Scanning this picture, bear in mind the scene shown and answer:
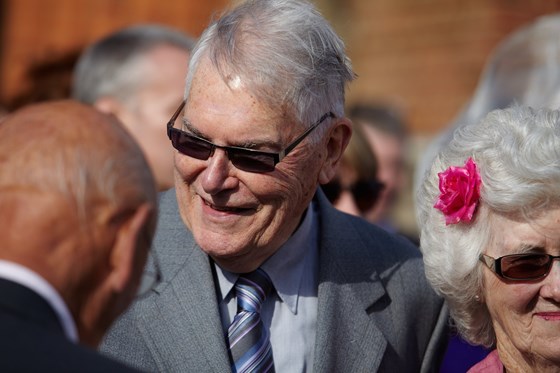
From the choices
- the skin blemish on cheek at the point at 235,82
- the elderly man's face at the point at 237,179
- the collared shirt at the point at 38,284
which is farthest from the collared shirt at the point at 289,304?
the collared shirt at the point at 38,284

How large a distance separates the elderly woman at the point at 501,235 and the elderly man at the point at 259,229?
1.06ft

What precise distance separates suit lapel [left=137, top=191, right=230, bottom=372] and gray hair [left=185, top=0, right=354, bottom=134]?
0.61 metres

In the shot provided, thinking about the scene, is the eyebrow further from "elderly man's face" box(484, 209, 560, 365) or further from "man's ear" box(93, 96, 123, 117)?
"man's ear" box(93, 96, 123, 117)

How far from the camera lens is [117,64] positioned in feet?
17.3

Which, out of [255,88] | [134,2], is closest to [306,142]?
[255,88]

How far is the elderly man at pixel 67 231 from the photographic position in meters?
2.00

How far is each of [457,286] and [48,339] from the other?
5.85 ft

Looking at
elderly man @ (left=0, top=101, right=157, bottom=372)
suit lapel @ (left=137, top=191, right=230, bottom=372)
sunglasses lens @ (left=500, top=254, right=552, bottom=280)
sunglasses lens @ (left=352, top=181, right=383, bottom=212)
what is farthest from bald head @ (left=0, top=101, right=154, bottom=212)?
sunglasses lens @ (left=352, top=181, right=383, bottom=212)

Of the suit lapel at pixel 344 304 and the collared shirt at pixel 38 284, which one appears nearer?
the collared shirt at pixel 38 284

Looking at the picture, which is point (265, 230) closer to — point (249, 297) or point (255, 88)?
point (249, 297)

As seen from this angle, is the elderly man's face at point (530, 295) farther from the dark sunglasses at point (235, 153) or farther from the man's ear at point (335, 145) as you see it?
the dark sunglasses at point (235, 153)

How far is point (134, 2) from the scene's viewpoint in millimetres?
9938

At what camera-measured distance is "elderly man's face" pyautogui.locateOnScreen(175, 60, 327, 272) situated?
124 inches

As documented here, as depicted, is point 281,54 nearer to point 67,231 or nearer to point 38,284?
point 67,231
